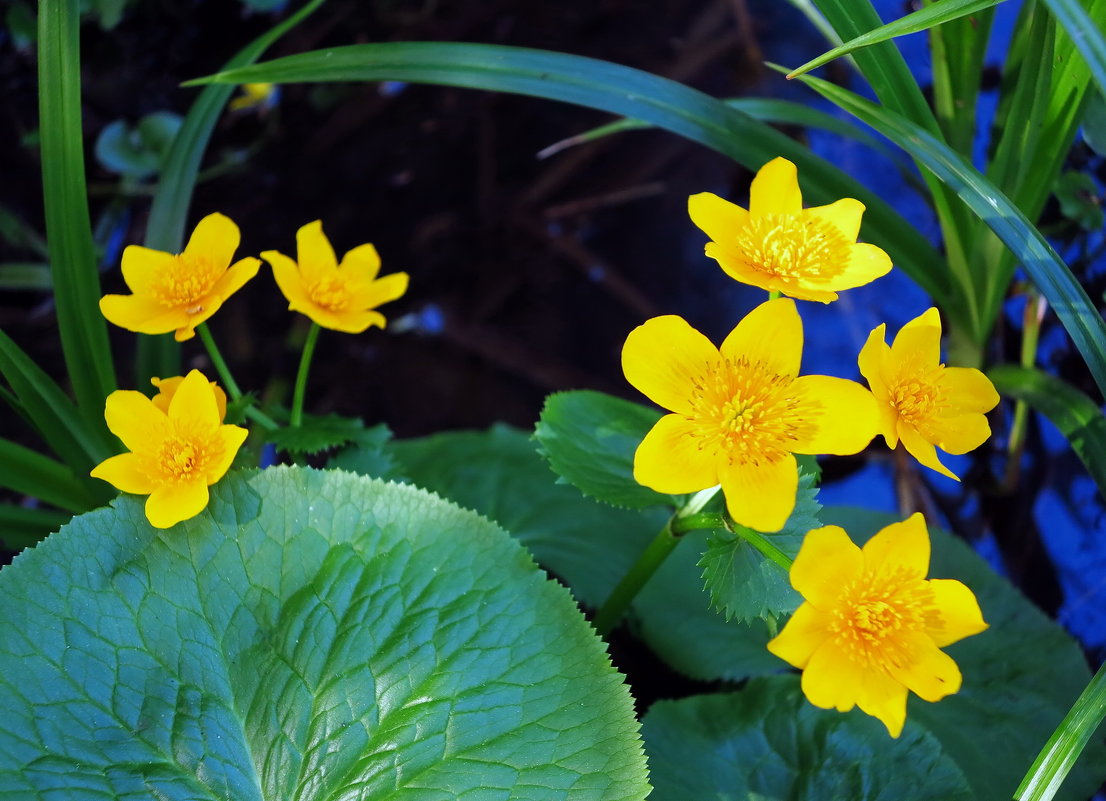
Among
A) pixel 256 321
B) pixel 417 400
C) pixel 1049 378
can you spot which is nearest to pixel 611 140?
pixel 417 400

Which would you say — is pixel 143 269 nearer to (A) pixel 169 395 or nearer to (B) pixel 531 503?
(A) pixel 169 395

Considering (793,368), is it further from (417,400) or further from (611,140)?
(611,140)

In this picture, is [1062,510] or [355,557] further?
[1062,510]

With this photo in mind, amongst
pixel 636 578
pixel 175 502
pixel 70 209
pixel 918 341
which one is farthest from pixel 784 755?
pixel 70 209

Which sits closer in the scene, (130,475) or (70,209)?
(130,475)

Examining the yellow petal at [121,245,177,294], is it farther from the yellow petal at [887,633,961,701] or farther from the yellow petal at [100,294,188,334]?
the yellow petal at [887,633,961,701]

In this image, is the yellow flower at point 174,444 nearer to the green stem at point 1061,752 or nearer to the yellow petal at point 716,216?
the yellow petal at point 716,216
